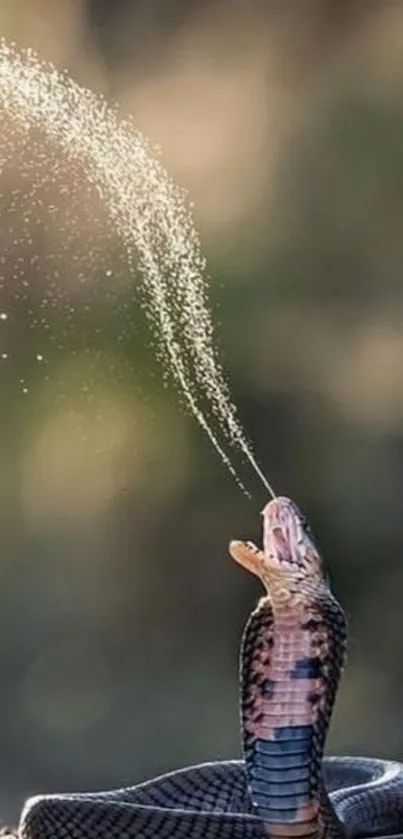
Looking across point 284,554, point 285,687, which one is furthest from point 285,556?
point 285,687

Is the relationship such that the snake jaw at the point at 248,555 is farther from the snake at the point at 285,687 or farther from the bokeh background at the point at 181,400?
the bokeh background at the point at 181,400

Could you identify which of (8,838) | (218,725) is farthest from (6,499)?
(8,838)

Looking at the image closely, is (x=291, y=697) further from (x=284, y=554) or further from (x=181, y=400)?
(x=181, y=400)

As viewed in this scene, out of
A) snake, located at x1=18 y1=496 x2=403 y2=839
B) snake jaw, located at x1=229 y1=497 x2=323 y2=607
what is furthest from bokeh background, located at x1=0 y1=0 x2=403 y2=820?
snake jaw, located at x1=229 y1=497 x2=323 y2=607

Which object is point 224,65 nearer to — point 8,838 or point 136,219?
point 136,219

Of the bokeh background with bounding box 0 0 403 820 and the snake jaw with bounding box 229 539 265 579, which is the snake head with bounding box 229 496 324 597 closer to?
the snake jaw with bounding box 229 539 265 579
